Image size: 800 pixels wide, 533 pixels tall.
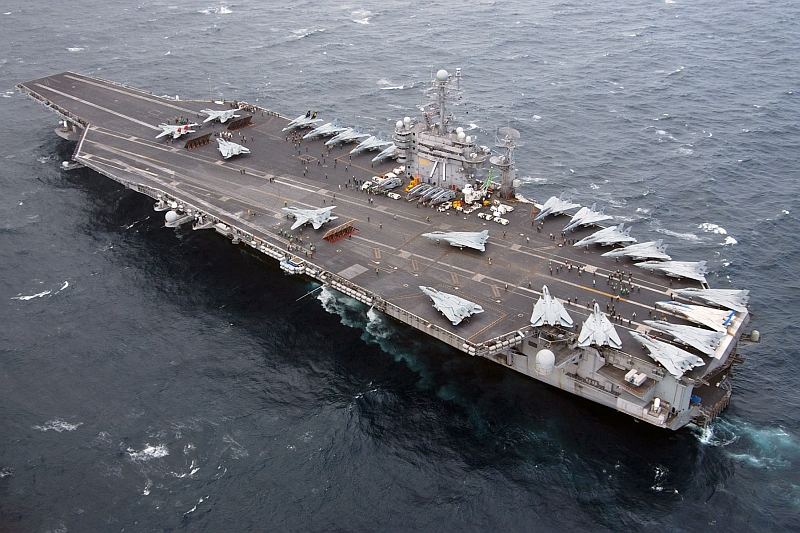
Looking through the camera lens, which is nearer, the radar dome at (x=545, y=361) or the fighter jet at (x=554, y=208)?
the radar dome at (x=545, y=361)

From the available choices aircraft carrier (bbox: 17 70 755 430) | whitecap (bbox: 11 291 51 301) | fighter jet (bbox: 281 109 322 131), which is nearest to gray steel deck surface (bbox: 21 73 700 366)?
aircraft carrier (bbox: 17 70 755 430)

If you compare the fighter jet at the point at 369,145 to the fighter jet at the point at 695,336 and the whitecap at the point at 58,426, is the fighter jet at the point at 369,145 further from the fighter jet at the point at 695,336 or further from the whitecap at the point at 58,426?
the whitecap at the point at 58,426

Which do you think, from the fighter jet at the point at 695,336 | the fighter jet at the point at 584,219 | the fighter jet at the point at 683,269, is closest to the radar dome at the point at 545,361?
the fighter jet at the point at 695,336

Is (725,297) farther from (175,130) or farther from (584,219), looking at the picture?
(175,130)

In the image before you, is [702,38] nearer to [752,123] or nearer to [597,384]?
[752,123]

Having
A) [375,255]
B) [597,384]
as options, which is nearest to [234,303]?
[375,255]

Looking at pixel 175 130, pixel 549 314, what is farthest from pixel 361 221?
pixel 175 130
